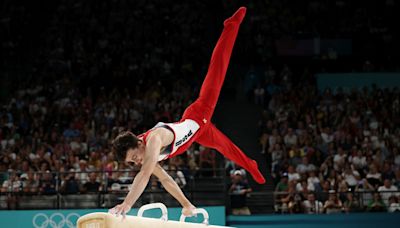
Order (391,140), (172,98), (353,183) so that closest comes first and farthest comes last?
(353,183) < (391,140) < (172,98)

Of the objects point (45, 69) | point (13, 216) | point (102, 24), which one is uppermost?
point (102, 24)

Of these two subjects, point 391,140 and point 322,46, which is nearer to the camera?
point 391,140

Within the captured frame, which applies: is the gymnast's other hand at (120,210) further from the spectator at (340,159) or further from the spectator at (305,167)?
the spectator at (340,159)

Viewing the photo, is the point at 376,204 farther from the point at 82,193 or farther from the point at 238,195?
the point at 82,193

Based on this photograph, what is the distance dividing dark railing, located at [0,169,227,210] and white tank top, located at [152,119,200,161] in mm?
5024

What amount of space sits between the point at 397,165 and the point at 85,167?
5.52 metres

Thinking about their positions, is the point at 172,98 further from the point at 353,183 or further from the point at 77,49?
the point at 353,183

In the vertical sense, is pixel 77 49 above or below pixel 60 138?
above

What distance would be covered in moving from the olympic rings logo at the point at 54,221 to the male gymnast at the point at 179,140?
16.3ft

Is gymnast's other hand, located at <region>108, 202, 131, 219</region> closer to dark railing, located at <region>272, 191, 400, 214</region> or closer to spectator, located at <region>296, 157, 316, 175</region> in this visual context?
dark railing, located at <region>272, 191, 400, 214</region>

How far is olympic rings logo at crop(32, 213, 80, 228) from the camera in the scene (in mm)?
11109

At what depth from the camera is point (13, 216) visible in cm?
1118

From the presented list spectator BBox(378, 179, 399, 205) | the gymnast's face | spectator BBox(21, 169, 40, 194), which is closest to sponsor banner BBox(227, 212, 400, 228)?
spectator BBox(378, 179, 399, 205)

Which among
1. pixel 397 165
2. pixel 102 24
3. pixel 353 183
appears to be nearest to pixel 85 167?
pixel 353 183
